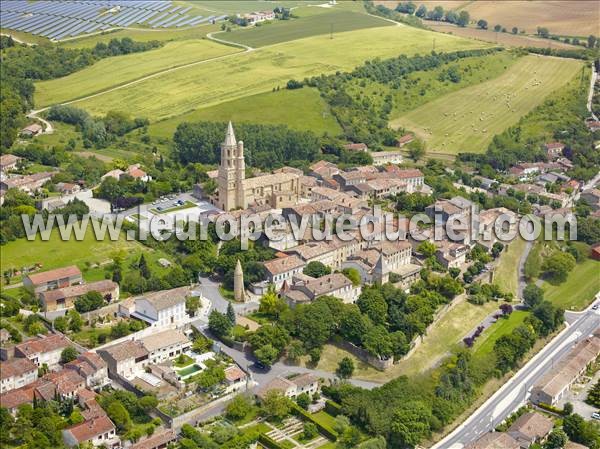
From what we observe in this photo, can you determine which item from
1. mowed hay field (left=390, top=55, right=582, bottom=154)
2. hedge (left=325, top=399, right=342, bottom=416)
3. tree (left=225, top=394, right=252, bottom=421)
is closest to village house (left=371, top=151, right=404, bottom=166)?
mowed hay field (left=390, top=55, right=582, bottom=154)

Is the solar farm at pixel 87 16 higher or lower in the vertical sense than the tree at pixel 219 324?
higher

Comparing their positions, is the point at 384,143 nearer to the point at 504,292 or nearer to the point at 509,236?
the point at 509,236

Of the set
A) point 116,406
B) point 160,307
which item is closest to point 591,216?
point 160,307

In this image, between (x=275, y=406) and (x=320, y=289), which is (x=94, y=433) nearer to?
(x=275, y=406)

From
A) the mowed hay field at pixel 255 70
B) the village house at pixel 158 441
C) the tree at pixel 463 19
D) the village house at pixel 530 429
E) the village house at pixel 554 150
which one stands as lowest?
the village house at pixel 530 429

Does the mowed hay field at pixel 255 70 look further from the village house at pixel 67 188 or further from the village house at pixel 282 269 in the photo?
the village house at pixel 282 269

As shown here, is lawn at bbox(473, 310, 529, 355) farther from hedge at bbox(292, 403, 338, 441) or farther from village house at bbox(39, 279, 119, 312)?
village house at bbox(39, 279, 119, 312)

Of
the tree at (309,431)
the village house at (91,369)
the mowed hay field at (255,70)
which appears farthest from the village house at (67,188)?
the tree at (309,431)
